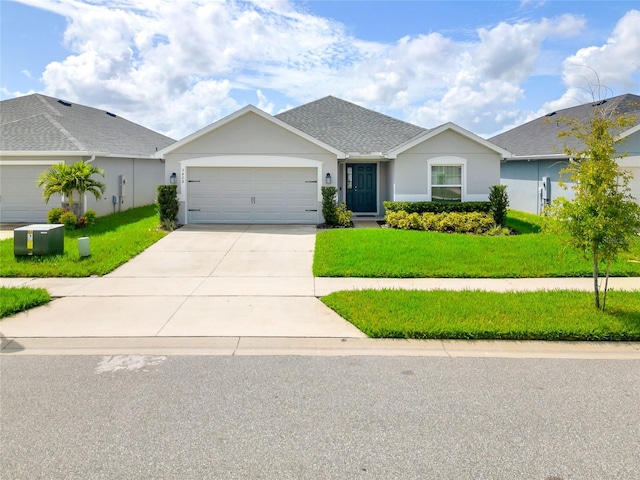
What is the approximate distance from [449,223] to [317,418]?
13.8 m

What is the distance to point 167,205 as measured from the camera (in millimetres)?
17672

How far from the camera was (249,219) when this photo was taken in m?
18.9

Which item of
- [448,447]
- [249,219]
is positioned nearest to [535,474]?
[448,447]

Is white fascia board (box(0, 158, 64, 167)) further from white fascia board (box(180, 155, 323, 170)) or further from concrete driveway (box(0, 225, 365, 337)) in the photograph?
concrete driveway (box(0, 225, 365, 337))

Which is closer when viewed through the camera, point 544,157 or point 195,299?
point 195,299

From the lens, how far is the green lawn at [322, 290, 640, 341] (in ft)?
22.9

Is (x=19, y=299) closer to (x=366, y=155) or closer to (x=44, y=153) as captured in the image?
(x=44, y=153)

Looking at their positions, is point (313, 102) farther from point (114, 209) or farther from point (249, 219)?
point (114, 209)

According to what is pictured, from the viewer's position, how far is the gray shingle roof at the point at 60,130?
1912cm

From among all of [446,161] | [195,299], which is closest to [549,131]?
[446,161]

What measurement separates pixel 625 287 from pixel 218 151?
13658mm

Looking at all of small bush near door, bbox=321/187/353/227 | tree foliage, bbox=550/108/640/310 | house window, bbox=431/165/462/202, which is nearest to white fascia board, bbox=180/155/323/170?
small bush near door, bbox=321/187/353/227

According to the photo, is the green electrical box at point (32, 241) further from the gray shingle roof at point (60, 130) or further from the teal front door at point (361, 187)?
the teal front door at point (361, 187)

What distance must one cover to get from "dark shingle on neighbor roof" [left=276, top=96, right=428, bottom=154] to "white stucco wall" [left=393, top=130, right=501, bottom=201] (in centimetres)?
122
